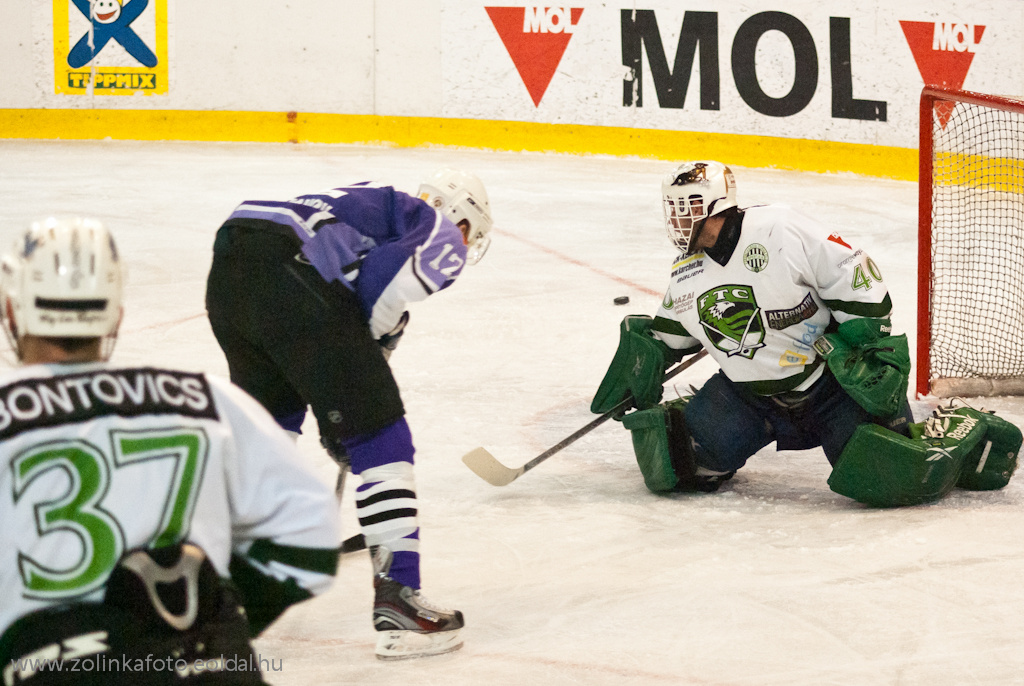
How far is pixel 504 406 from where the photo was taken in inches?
151

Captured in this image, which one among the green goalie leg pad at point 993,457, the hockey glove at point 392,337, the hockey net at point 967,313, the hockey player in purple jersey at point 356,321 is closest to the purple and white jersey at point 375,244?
the hockey player in purple jersey at point 356,321

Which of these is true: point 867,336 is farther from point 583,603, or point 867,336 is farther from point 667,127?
point 667,127

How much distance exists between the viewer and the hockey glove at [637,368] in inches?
123

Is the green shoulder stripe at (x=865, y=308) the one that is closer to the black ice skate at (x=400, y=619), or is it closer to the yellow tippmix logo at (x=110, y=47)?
the black ice skate at (x=400, y=619)

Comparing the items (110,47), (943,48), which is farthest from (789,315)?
(110,47)

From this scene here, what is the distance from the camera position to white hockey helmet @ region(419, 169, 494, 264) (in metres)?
2.47

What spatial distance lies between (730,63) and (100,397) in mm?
7771

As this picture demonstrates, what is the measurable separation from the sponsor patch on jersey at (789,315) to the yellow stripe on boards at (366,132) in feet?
19.2

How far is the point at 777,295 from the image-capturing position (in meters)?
2.89

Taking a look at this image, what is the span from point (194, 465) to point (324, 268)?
3.38 ft

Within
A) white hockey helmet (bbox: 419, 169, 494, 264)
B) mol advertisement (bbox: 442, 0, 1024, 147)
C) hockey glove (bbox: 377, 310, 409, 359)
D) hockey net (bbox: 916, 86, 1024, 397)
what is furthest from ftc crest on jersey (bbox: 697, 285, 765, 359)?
mol advertisement (bbox: 442, 0, 1024, 147)

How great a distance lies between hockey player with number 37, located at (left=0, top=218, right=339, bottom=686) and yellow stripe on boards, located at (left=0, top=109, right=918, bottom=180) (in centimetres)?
774

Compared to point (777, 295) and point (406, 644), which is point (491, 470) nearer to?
point (777, 295)

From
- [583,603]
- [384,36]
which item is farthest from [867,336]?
[384,36]
